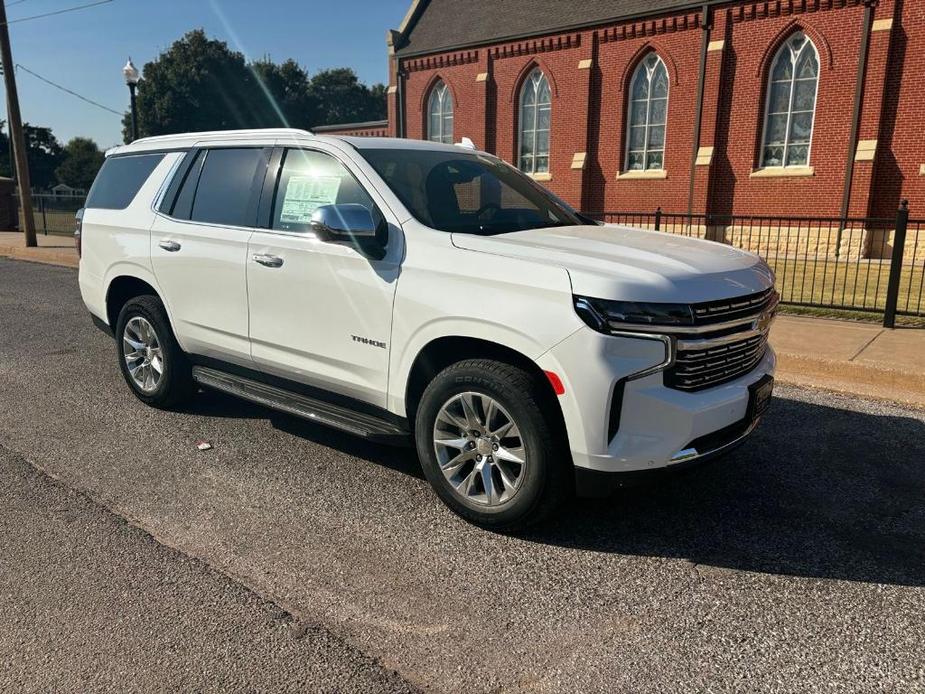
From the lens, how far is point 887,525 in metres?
3.74

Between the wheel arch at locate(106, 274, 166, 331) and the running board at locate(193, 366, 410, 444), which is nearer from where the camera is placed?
the running board at locate(193, 366, 410, 444)

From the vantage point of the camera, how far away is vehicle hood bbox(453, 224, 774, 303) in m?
3.14

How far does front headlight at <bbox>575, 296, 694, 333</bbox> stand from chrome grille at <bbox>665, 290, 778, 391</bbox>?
12 centimetres

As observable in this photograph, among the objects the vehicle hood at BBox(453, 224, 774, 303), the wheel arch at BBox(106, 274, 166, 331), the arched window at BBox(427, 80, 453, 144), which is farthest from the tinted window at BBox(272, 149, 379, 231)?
the arched window at BBox(427, 80, 453, 144)

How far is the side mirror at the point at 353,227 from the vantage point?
375cm

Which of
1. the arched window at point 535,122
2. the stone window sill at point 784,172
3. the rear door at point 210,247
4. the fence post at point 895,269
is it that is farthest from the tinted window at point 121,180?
the arched window at point 535,122

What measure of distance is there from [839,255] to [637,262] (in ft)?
54.9

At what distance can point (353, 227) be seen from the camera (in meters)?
3.74

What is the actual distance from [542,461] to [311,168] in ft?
7.62

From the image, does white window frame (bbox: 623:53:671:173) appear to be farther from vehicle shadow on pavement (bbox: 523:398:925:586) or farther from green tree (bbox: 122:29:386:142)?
green tree (bbox: 122:29:386:142)

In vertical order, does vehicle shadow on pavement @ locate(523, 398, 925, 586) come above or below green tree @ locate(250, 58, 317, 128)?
below

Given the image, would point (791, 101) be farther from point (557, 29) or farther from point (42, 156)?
point (42, 156)

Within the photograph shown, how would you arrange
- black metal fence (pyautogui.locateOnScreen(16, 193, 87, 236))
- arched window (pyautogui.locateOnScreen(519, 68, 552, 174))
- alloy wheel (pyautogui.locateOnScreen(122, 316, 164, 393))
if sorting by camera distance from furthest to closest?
black metal fence (pyautogui.locateOnScreen(16, 193, 87, 236)) < arched window (pyautogui.locateOnScreen(519, 68, 552, 174)) < alloy wheel (pyautogui.locateOnScreen(122, 316, 164, 393))

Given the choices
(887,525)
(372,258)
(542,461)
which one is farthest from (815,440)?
(372,258)
